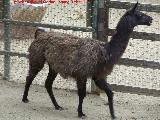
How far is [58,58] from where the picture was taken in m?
7.38

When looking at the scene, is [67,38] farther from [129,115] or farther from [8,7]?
[8,7]

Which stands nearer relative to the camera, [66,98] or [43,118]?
[43,118]

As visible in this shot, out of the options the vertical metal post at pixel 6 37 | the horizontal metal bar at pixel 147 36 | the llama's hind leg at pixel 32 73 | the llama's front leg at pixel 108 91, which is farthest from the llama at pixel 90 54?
the vertical metal post at pixel 6 37

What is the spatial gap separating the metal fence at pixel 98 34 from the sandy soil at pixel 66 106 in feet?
0.72

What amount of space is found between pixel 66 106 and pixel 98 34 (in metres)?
1.31

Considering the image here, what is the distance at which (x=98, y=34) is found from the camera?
8.41 meters

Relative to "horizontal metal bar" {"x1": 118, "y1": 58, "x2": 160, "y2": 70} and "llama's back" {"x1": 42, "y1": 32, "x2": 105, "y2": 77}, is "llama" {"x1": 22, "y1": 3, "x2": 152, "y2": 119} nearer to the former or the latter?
"llama's back" {"x1": 42, "y1": 32, "x2": 105, "y2": 77}

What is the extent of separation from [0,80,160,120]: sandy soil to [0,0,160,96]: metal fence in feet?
0.72

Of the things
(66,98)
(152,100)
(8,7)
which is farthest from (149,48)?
(8,7)

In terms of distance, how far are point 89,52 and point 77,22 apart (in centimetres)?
243

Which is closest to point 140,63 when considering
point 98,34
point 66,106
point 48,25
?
point 98,34

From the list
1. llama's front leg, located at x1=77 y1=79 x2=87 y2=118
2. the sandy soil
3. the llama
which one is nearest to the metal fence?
the sandy soil

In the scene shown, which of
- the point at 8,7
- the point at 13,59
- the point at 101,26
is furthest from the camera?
the point at 13,59

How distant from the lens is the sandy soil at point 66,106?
737cm
